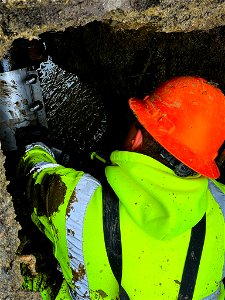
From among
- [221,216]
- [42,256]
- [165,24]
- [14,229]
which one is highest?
[165,24]

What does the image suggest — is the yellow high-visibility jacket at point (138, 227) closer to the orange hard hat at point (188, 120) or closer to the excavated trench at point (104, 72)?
the orange hard hat at point (188, 120)

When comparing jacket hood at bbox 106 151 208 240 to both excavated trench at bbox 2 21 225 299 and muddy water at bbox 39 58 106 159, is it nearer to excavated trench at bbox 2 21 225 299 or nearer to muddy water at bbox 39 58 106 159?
excavated trench at bbox 2 21 225 299

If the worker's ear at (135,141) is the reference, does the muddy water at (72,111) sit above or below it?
below

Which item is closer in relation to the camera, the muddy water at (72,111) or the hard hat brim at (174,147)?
the hard hat brim at (174,147)

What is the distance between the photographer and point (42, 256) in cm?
270

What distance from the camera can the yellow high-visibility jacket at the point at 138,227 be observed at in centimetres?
176

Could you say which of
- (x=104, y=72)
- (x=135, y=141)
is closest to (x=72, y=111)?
(x=104, y=72)

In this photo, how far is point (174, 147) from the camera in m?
1.87

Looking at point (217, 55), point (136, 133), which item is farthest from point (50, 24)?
point (217, 55)

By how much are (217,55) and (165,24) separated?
140 centimetres

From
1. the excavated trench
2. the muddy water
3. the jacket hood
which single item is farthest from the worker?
the muddy water

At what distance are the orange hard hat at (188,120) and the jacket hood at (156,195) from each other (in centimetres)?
12

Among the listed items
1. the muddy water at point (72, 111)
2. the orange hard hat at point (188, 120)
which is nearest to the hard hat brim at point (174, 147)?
the orange hard hat at point (188, 120)

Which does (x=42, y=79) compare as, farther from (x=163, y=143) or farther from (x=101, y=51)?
(x=163, y=143)
